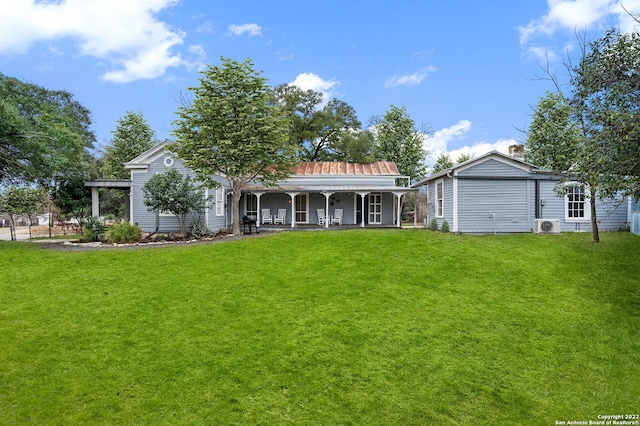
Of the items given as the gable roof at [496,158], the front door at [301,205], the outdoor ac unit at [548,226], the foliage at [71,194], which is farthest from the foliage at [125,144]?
the outdoor ac unit at [548,226]

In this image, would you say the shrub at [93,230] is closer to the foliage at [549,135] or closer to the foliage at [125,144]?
the foliage at [125,144]

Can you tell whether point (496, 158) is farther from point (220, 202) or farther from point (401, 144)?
point (401, 144)

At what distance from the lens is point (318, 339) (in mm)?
6371

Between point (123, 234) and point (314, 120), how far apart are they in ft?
79.9

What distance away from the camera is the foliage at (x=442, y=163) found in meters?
34.4

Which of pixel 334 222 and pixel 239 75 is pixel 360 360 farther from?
pixel 334 222

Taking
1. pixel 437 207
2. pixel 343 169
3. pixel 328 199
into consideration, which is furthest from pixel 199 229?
pixel 437 207

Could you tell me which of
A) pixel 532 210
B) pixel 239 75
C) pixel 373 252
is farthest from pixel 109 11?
pixel 532 210

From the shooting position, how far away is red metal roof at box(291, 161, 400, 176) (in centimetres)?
2283

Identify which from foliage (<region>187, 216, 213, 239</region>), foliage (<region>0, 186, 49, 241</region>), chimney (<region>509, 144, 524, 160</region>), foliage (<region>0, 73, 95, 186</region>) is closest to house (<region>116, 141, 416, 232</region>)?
foliage (<region>187, 216, 213, 239</region>)

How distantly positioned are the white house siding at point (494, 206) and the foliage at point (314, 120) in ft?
68.1

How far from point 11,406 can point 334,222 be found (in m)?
17.5

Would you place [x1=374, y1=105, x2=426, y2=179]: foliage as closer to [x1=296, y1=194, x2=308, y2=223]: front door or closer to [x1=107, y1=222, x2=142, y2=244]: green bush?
[x1=296, y1=194, x2=308, y2=223]: front door

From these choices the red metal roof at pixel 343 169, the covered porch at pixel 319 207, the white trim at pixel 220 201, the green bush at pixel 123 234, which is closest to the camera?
the green bush at pixel 123 234
